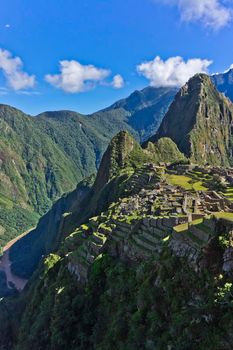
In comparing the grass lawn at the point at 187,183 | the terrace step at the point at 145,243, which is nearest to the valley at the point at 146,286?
the terrace step at the point at 145,243

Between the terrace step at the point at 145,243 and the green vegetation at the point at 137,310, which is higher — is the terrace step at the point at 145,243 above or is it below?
above

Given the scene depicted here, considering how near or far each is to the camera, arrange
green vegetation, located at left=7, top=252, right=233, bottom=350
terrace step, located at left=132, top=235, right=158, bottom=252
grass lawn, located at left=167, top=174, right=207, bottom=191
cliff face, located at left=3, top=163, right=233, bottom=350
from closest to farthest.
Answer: green vegetation, located at left=7, top=252, right=233, bottom=350 → cliff face, located at left=3, top=163, right=233, bottom=350 → terrace step, located at left=132, top=235, right=158, bottom=252 → grass lawn, located at left=167, top=174, right=207, bottom=191

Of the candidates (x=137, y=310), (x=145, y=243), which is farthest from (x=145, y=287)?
(x=145, y=243)

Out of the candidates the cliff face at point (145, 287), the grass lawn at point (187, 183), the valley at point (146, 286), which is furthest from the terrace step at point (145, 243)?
the grass lawn at point (187, 183)

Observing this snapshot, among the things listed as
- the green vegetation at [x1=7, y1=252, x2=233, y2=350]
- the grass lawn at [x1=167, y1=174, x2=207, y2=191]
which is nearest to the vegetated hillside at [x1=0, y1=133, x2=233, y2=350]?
the green vegetation at [x1=7, y1=252, x2=233, y2=350]

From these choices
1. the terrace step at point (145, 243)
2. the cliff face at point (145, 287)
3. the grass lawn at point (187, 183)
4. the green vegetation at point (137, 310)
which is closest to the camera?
the green vegetation at point (137, 310)

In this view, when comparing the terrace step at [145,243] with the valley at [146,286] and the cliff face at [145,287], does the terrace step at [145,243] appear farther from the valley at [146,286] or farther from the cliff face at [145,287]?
the cliff face at [145,287]

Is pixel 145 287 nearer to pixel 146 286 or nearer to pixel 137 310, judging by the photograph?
pixel 146 286

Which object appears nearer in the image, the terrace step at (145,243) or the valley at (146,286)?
the valley at (146,286)

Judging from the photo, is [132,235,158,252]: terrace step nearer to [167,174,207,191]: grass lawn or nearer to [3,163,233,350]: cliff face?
[3,163,233,350]: cliff face

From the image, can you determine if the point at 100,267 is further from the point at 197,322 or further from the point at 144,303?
the point at 197,322

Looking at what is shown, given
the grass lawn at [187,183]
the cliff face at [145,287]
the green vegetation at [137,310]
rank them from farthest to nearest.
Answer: the grass lawn at [187,183] < the cliff face at [145,287] < the green vegetation at [137,310]
